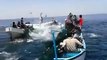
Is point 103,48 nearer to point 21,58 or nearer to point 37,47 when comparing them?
point 37,47

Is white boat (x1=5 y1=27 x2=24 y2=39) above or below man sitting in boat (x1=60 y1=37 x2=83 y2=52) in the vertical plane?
below

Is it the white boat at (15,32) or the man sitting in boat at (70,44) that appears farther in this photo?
the white boat at (15,32)

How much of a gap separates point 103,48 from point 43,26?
1965 centimetres

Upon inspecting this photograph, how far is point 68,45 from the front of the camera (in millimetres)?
16984

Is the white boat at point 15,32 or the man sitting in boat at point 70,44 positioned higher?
the man sitting in boat at point 70,44

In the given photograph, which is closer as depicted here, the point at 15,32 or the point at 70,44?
the point at 70,44

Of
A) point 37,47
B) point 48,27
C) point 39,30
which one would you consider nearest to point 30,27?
point 39,30

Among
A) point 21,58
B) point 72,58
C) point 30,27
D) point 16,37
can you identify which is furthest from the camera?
point 30,27

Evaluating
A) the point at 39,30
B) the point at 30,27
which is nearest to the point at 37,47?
the point at 30,27

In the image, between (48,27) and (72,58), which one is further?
(48,27)

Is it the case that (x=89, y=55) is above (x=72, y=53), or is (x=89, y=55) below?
below

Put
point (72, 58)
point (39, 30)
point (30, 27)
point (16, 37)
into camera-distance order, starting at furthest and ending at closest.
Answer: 1. point (39, 30)
2. point (30, 27)
3. point (16, 37)
4. point (72, 58)

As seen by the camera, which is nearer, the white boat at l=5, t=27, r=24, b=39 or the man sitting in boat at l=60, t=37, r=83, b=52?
the man sitting in boat at l=60, t=37, r=83, b=52

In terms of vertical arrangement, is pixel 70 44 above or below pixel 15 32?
above
